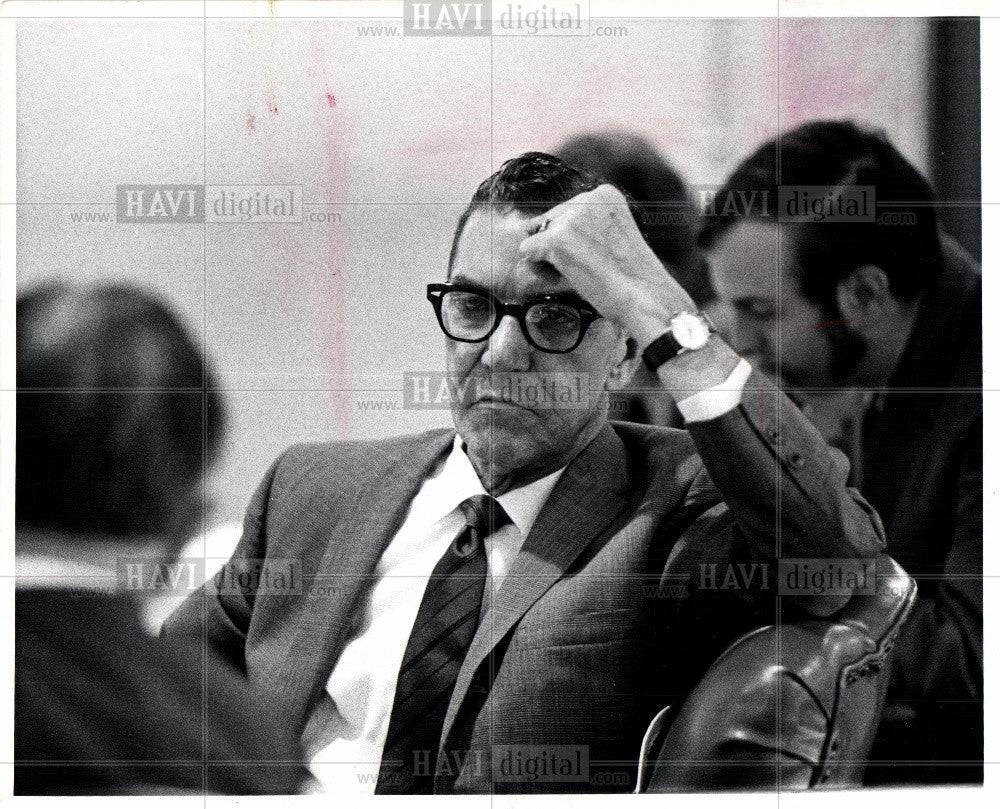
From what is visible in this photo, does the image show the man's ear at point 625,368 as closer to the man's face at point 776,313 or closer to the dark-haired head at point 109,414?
the man's face at point 776,313

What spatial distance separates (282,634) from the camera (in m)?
3.40

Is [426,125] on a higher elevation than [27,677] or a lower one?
higher

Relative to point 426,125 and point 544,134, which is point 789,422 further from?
point 426,125

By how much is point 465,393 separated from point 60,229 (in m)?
1.39

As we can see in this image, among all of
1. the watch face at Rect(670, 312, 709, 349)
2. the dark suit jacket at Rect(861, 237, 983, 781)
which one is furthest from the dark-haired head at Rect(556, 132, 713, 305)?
the dark suit jacket at Rect(861, 237, 983, 781)

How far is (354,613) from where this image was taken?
3.40m

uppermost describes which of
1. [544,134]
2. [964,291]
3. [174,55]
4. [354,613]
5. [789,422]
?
[174,55]

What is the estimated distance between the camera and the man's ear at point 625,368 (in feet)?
10.9

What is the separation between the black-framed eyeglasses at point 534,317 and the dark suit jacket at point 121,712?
1.31 m

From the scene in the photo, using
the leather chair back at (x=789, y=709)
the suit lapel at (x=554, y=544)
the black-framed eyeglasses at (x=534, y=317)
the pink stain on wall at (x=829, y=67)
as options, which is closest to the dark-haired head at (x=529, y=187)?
the black-framed eyeglasses at (x=534, y=317)

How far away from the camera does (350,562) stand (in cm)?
342

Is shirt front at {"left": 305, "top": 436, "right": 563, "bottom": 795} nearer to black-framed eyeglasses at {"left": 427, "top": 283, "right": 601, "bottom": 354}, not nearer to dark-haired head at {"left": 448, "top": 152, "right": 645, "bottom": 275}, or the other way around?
black-framed eyeglasses at {"left": 427, "top": 283, "right": 601, "bottom": 354}

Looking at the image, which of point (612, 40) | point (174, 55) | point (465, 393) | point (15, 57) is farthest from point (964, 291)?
point (15, 57)

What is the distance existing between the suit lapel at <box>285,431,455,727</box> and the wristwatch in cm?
68
